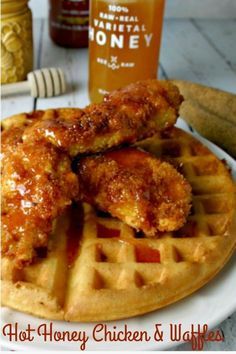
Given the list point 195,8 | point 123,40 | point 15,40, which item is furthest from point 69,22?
point 195,8

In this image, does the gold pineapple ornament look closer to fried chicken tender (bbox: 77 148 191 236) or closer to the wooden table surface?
the wooden table surface

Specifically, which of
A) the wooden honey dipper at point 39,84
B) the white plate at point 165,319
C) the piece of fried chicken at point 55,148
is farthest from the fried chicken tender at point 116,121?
the wooden honey dipper at point 39,84

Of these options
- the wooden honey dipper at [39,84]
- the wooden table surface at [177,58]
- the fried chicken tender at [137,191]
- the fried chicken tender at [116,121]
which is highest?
the fried chicken tender at [116,121]

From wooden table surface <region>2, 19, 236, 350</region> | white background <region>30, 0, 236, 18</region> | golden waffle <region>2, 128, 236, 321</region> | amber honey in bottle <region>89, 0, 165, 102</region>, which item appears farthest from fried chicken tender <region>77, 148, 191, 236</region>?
white background <region>30, 0, 236, 18</region>

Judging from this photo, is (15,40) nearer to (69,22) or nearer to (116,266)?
(69,22)

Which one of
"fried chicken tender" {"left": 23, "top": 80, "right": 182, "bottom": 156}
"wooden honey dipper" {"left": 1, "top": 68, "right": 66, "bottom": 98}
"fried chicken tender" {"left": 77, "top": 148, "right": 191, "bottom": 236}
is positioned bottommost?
"wooden honey dipper" {"left": 1, "top": 68, "right": 66, "bottom": 98}

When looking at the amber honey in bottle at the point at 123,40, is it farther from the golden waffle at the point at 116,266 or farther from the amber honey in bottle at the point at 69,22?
the golden waffle at the point at 116,266

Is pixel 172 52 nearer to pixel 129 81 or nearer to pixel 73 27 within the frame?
pixel 73 27
